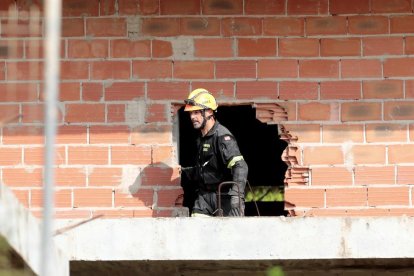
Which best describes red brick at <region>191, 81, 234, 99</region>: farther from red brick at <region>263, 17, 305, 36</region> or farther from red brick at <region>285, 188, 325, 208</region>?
red brick at <region>285, 188, 325, 208</region>

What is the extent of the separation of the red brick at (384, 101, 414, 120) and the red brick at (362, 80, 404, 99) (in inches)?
2.2

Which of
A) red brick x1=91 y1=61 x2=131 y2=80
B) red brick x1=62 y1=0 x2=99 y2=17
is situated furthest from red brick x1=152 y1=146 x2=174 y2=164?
red brick x1=62 y1=0 x2=99 y2=17

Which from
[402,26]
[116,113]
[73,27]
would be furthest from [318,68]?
[73,27]

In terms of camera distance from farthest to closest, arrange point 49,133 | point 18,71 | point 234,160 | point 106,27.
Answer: point 106,27 → point 18,71 → point 234,160 → point 49,133

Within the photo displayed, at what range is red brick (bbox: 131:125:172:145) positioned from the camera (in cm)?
683

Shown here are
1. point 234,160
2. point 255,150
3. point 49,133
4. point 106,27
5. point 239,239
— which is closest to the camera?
point 49,133

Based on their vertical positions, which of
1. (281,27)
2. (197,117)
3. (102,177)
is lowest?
(102,177)

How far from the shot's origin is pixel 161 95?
684 cm

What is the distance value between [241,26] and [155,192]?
4.79ft

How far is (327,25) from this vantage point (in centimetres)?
685

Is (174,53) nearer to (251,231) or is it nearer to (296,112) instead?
(296,112)

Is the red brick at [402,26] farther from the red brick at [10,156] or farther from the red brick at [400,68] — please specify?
the red brick at [10,156]

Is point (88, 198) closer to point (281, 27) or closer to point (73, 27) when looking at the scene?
point (73, 27)

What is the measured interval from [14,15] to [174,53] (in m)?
1.27
